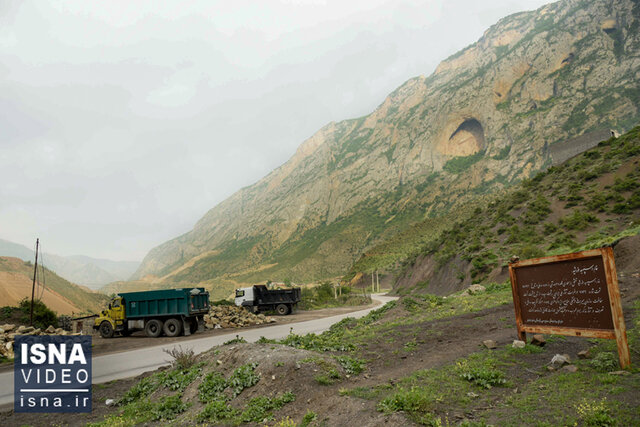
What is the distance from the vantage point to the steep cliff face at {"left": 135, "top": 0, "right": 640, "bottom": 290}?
82.9 m

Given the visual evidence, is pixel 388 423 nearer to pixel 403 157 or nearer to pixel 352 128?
pixel 403 157

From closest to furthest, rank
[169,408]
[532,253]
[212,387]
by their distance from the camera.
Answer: [169,408]
[212,387]
[532,253]

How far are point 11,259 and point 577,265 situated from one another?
7377 cm

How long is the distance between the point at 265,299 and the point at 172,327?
12245 millimetres

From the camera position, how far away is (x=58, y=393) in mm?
9523

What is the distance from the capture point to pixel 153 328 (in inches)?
853

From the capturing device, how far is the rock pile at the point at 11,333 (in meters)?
16.6

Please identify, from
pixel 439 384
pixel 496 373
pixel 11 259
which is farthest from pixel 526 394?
pixel 11 259

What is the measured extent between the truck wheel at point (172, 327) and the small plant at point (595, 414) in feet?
69.7

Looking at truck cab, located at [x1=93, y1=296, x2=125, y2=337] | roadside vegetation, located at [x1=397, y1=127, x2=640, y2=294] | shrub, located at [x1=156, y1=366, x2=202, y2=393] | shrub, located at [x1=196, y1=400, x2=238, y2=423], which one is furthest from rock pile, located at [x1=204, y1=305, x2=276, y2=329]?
shrub, located at [x1=196, y1=400, x2=238, y2=423]

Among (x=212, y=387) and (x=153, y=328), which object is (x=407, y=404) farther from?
(x=153, y=328)

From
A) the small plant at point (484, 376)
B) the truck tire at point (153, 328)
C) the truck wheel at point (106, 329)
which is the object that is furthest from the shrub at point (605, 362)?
the truck wheel at point (106, 329)

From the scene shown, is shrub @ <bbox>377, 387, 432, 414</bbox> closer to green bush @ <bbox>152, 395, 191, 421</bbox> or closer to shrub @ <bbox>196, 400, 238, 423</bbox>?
shrub @ <bbox>196, 400, 238, 423</bbox>

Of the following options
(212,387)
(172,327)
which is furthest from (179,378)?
(172,327)
